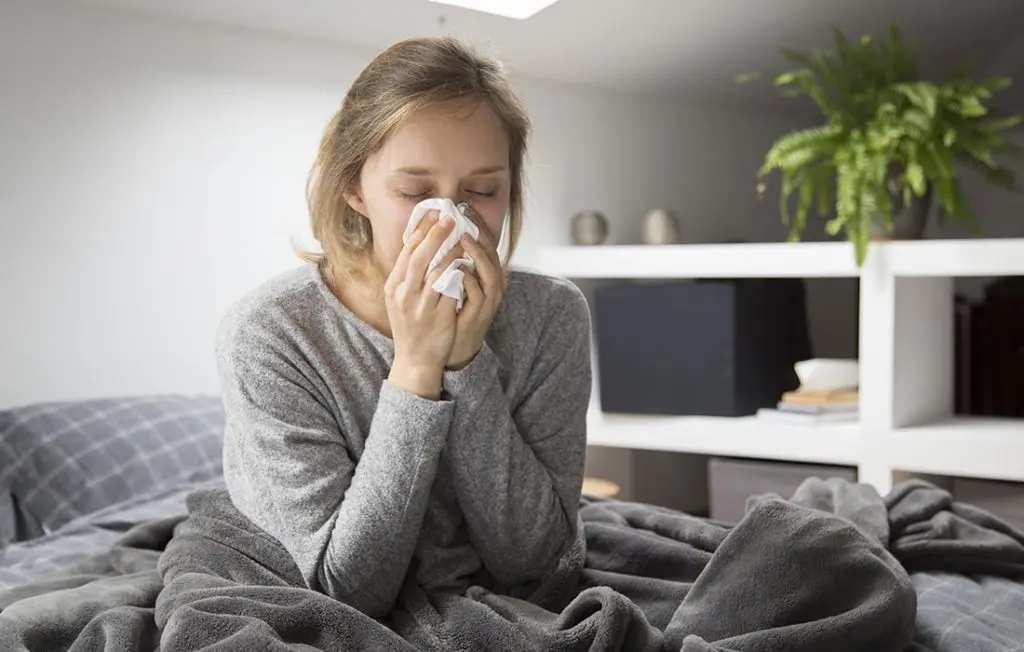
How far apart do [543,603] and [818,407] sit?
1.64 m

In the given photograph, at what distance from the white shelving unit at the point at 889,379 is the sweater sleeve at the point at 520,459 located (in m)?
1.44

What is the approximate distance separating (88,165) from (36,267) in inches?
9.8

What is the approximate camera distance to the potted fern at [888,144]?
266 cm

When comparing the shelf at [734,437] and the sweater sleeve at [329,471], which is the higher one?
the sweater sleeve at [329,471]

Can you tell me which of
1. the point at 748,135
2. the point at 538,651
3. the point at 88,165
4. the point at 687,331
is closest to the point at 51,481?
the point at 88,165

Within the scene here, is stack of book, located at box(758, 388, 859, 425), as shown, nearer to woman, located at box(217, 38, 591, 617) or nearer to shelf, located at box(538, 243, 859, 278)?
shelf, located at box(538, 243, 859, 278)

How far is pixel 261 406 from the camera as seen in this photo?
1263 mm

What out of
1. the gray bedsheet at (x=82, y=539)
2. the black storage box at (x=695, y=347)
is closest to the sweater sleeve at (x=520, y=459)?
the gray bedsheet at (x=82, y=539)

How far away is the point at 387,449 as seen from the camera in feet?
3.93

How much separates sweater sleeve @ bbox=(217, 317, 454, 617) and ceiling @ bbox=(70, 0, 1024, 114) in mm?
1448

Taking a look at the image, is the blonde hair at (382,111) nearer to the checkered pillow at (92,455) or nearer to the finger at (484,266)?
the finger at (484,266)

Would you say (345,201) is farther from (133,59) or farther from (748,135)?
(748,135)

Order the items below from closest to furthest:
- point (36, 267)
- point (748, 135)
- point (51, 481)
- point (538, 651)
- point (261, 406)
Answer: point (538, 651), point (261, 406), point (51, 481), point (36, 267), point (748, 135)

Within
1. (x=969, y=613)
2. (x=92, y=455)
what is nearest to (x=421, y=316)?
(x=969, y=613)
